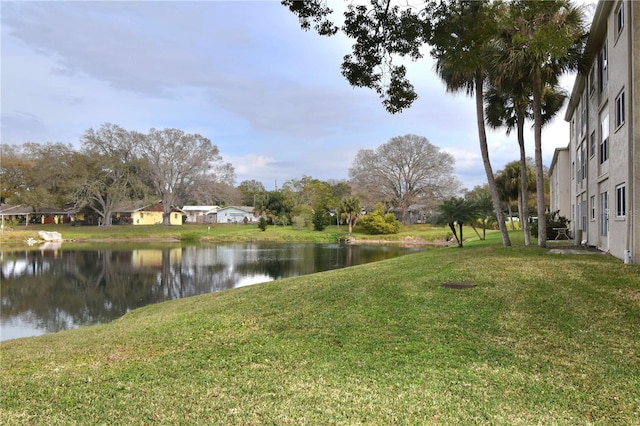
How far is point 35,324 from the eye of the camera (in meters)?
13.1

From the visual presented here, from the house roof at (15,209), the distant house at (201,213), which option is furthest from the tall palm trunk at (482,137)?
the house roof at (15,209)

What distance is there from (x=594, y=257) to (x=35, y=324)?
57.7 feet

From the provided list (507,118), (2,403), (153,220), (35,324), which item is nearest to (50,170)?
(153,220)

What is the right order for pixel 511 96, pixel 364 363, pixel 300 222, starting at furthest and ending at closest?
pixel 300 222
pixel 511 96
pixel 364 363

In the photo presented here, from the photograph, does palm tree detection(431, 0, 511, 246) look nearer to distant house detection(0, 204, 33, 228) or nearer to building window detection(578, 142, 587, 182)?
building window detection(578, 142, 587, 182)

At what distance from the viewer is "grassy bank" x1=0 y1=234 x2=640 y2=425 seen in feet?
13.1

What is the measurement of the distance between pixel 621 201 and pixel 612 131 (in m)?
2.33

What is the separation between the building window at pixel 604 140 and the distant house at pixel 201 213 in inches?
2872

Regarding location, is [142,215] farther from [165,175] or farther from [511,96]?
[511,96]

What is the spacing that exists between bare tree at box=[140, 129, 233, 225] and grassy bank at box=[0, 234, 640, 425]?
52.3 m

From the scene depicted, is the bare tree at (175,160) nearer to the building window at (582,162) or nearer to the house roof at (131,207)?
the house roof at (131,207)

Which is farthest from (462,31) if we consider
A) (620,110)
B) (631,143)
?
(620,110)

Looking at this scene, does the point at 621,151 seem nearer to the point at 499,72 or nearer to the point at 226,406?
the point at 499,72

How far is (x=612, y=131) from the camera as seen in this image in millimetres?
13219
